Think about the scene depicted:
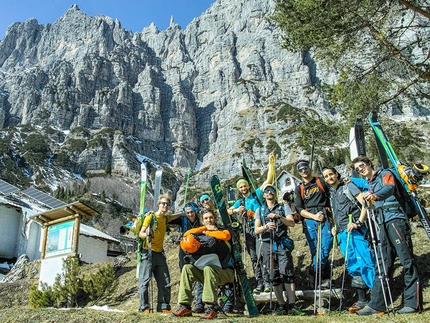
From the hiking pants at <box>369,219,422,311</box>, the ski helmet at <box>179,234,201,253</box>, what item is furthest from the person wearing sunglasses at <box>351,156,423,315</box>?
the ski helmet at <box>179,234,201,253</box>

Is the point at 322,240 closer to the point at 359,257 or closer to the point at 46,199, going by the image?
the point at 359,257

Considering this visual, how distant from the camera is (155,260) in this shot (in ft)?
20.5

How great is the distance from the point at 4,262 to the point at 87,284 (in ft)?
54.0

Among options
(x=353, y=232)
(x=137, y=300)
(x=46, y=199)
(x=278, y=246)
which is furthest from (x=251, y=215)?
(x=46, y=199)

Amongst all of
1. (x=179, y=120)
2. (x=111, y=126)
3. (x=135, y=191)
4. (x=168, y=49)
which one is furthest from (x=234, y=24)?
(x=135, y=191)

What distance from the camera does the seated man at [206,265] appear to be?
4422mm

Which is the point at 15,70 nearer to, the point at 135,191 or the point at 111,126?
the point at 111,126

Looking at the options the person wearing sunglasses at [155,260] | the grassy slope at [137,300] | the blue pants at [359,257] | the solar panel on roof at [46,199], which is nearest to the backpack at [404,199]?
the blue pants at [359,257]

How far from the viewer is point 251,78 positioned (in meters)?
126

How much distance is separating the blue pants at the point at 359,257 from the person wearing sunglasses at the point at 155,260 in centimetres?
311

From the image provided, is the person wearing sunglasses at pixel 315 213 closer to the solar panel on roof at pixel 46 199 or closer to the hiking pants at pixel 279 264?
the hiking pants at pixel 279 264

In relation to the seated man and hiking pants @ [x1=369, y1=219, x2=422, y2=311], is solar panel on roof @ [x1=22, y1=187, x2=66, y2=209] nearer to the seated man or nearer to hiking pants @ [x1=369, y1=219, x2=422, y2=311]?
the seated man

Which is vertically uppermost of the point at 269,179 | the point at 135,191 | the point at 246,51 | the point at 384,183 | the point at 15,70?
the point at 15,70

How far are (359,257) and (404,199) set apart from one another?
1.13 m
